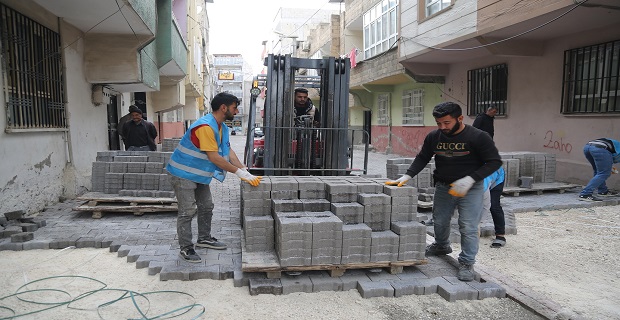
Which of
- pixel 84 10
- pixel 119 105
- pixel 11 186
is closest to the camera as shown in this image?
pixel 11 186

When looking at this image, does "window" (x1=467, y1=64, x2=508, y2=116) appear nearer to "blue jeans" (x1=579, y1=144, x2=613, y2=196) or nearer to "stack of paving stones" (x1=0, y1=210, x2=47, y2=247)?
"blue jeans" (x1=579, y1=144, x2=613, y2=196)

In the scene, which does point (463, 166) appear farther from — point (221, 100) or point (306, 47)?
point (306, 47)

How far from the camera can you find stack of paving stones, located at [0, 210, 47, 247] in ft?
16.5

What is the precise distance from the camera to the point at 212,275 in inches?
160

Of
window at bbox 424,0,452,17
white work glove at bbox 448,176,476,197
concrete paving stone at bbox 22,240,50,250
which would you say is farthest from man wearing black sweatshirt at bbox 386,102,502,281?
window at bbox 424,0,452,17

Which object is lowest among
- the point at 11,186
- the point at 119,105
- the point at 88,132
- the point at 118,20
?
the point at 11,186

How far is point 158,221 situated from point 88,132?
156 inches

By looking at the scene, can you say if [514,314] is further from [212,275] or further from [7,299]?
[7,299]

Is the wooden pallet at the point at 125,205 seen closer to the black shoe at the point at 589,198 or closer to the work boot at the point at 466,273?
the work boot at the point at 466,273

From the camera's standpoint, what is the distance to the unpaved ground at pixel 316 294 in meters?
3.48

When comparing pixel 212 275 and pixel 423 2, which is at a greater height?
pixel 423 2

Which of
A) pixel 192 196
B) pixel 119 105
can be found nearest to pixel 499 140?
pixel 192 196

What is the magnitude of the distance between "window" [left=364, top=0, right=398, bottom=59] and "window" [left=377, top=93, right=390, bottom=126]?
8.71 ft

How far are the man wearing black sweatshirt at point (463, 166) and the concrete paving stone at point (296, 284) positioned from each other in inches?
61.3
